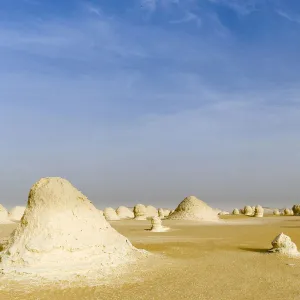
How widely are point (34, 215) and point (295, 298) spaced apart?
751cm

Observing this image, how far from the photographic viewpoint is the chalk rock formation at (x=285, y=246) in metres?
15.2

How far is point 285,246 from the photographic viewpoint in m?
15.4

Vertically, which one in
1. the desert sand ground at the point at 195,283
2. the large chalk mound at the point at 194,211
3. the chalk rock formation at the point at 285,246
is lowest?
the desert sand ground at the point at 195,283

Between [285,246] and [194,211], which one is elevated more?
[194,211]

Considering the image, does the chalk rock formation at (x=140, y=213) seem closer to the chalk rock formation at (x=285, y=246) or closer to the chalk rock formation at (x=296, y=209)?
the chalk rock formation at (x=296, y=209)

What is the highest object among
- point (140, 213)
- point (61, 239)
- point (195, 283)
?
point (140, 213)

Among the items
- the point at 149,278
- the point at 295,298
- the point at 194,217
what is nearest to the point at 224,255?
the point at 149,278

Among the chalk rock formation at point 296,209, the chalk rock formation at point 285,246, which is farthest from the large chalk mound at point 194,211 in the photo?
the chalk rock formation at point 296,209

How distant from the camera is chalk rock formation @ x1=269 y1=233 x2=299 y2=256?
1515cm

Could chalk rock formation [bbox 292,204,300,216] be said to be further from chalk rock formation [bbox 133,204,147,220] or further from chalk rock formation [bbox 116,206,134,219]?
chalk rock formation [bbox 133,204,147,220]

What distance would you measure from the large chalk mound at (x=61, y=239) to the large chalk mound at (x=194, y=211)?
2965 cm

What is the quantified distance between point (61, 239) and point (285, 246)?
8497 millimetres

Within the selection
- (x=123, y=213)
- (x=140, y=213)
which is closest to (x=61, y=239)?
(x=140, y=213)

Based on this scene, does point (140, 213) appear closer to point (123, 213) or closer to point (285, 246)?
point (123, 213)
